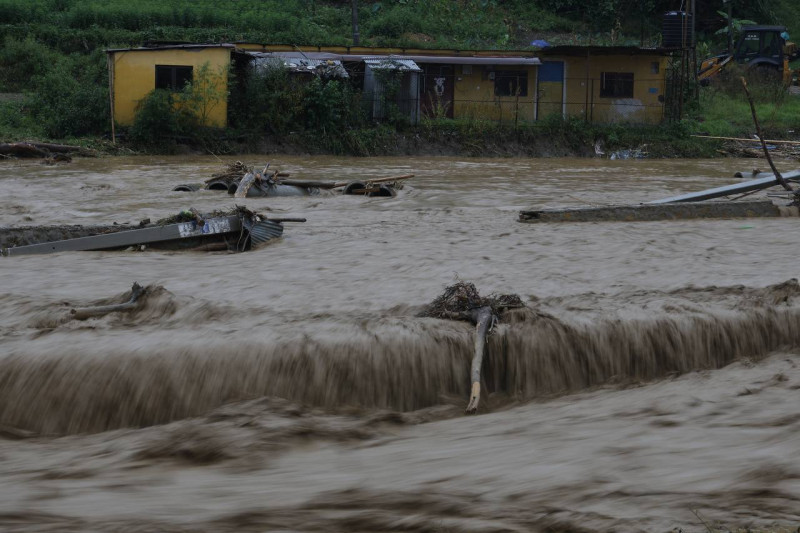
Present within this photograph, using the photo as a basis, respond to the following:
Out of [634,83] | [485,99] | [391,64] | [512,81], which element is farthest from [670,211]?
[634,83]

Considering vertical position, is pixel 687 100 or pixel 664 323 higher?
pixel 687 100

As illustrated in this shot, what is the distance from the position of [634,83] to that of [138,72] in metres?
16.8

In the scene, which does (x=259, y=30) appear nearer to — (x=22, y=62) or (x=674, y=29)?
(x=22, y=62)

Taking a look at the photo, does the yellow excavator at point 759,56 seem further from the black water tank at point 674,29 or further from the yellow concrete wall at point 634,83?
the yellow concrete wall at point 634,83

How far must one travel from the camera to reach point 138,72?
27.3 meters

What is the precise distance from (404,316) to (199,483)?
2.61 meters

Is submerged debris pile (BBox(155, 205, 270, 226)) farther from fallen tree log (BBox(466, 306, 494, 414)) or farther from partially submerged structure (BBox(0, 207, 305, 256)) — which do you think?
fallen tree log (BBox(466, 306, 494, 414))

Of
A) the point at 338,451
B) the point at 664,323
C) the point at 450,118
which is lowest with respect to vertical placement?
the point at 338,451

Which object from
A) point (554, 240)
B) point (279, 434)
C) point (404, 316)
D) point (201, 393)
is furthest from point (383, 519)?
point (554, 240)

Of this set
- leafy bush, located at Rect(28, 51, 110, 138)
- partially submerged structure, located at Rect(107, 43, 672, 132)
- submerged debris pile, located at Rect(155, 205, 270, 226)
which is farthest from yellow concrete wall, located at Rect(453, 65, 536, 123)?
submerged debris pile, located at Rect(155, 205, 270, 226)

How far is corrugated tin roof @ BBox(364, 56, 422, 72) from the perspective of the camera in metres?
29.6

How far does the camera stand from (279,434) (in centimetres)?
488

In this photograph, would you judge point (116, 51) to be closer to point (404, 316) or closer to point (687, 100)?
point (687, 100)

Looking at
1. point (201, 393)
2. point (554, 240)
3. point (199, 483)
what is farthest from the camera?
point (554, 240)
